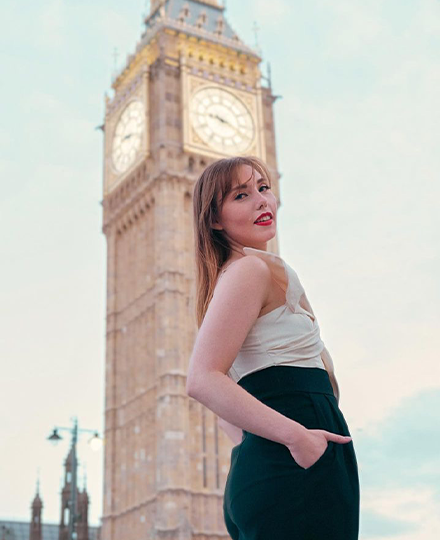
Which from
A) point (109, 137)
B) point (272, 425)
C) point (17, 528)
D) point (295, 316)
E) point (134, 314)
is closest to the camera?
point (272, 425)

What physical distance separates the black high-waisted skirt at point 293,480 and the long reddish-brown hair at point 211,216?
1.62 feet

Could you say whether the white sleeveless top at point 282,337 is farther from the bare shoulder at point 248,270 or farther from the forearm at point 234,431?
the forearm at point 234,431

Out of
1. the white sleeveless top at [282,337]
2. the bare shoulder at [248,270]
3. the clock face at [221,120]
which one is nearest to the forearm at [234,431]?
the white sleeveless top at [282,337]

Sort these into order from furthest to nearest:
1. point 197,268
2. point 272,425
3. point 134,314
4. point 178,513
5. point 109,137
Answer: point 109,137 < point 134,314 < point 178,513 < point 197,268 < point 272,425

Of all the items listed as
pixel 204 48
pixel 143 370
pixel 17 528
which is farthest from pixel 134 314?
pixel 17 528

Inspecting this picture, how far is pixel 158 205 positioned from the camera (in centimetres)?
3812

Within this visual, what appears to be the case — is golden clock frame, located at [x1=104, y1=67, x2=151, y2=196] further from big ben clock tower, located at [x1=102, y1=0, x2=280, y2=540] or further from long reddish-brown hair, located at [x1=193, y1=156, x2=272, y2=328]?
long reddish-brown hair, located at [x1=193, y1=156, x2=272, y2=328]

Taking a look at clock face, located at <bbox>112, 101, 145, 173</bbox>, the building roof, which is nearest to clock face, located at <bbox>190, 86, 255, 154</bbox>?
clock face, located at <bbox>112, 101, 145, 173</bbox>

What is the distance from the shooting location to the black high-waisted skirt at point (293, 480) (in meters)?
2.36

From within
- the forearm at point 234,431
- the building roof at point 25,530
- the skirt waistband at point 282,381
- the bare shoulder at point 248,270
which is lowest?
the forearm at point 234,431

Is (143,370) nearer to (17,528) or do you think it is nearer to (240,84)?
(240,84)

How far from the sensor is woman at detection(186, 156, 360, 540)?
2359 millimetres

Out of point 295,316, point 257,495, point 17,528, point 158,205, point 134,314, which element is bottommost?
point 257,495

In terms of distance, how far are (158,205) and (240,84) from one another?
7415mm
